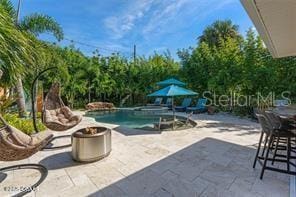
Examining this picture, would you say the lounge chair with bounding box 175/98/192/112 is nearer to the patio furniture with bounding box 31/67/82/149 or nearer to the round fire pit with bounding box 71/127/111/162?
the patio furniture with bounding box 31/67/82/149

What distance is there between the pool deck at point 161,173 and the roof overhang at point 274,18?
275 centimetres

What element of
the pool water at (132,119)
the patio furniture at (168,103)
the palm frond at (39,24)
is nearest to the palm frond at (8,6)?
the palm frond at (39,24)

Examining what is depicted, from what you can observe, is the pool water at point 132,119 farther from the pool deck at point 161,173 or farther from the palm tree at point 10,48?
the palm tree at point 10,48

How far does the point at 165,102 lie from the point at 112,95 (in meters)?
4.98

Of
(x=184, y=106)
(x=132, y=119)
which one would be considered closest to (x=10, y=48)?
(x=132, y=119)

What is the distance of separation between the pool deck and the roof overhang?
2.75 metres

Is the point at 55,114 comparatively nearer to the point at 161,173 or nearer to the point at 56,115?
the point at 56,115

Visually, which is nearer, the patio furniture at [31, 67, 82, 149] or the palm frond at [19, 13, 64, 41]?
the patio furniture at [31, 67, 82, 149]

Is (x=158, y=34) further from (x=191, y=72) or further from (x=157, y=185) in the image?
(x=157, y=185)

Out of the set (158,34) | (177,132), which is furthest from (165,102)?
(177,132)

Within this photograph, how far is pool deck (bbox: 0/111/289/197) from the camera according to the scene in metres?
3.34

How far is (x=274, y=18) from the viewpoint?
3.64 m

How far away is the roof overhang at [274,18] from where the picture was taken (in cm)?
297

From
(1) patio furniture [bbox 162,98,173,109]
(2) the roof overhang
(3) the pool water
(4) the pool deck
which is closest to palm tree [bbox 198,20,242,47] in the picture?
(1) patio furniture [bbox 162,98,173,109]
